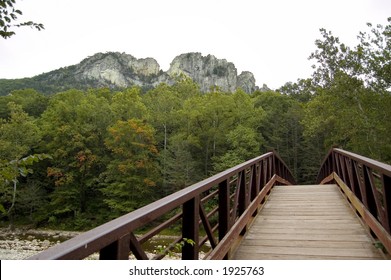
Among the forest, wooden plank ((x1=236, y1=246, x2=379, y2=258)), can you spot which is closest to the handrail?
wooden plank ((x1=236, y1=246, x2=379, y2=258))

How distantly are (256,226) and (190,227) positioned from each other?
8.50 feet


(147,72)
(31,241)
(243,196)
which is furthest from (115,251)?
(147,72)

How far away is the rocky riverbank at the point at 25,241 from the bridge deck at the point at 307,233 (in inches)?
644

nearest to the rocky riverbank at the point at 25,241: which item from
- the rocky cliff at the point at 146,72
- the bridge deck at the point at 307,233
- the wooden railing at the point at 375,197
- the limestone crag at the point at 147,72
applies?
the bridge deck at the point at 307,233

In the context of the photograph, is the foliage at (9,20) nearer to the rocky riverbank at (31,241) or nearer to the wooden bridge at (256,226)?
the wooden bridge at (256,226)

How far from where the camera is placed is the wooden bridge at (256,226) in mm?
1379

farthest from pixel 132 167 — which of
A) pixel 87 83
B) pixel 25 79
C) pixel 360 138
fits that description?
pixel 87 83

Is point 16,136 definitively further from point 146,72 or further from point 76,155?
point 146,72

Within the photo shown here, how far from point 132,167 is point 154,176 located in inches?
102

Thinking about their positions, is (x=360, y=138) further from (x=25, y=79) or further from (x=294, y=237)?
(x=25, y=79)

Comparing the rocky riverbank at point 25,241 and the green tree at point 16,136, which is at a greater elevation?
the green tree at point 16,136

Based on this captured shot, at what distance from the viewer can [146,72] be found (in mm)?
121688

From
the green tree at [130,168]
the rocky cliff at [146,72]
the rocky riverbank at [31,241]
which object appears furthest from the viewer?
the rocky cliff at [146,72]
